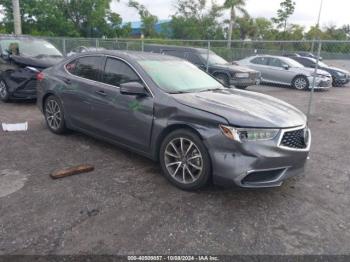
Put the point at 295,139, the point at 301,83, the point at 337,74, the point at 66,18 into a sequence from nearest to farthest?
the point at 295,139 → the point at 301,83 → the point at 337,74 → the point at 66,18

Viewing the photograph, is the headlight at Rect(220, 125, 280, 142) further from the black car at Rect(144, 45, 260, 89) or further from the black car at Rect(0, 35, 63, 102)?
the black car at Rect(144, 45, 260, 89)

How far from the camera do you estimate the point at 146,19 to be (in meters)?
46.3

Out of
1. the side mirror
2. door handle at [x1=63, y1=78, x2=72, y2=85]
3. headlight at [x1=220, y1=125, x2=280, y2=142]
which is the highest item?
the side mirror

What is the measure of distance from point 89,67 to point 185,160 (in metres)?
2.40

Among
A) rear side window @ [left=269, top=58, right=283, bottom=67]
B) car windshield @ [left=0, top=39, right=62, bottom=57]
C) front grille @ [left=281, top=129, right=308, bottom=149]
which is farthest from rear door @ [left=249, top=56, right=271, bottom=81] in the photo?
front grille @ [left=281, top=129, right=308, bottom=149]

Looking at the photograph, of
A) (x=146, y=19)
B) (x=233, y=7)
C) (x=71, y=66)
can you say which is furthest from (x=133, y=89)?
(x=146, y=19)

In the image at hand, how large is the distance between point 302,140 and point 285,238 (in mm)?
1252

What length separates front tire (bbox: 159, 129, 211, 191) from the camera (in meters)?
3.83

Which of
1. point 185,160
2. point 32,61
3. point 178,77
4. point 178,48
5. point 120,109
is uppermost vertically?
point 178,48

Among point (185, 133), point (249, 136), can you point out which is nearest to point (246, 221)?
point (249, 136)

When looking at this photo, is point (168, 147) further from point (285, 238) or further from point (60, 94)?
point (60, 94)

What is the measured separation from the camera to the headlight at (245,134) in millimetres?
3603

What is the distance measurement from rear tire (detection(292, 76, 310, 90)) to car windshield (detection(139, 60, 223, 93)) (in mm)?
11058

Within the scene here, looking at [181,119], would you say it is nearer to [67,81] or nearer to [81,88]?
[81,88]
